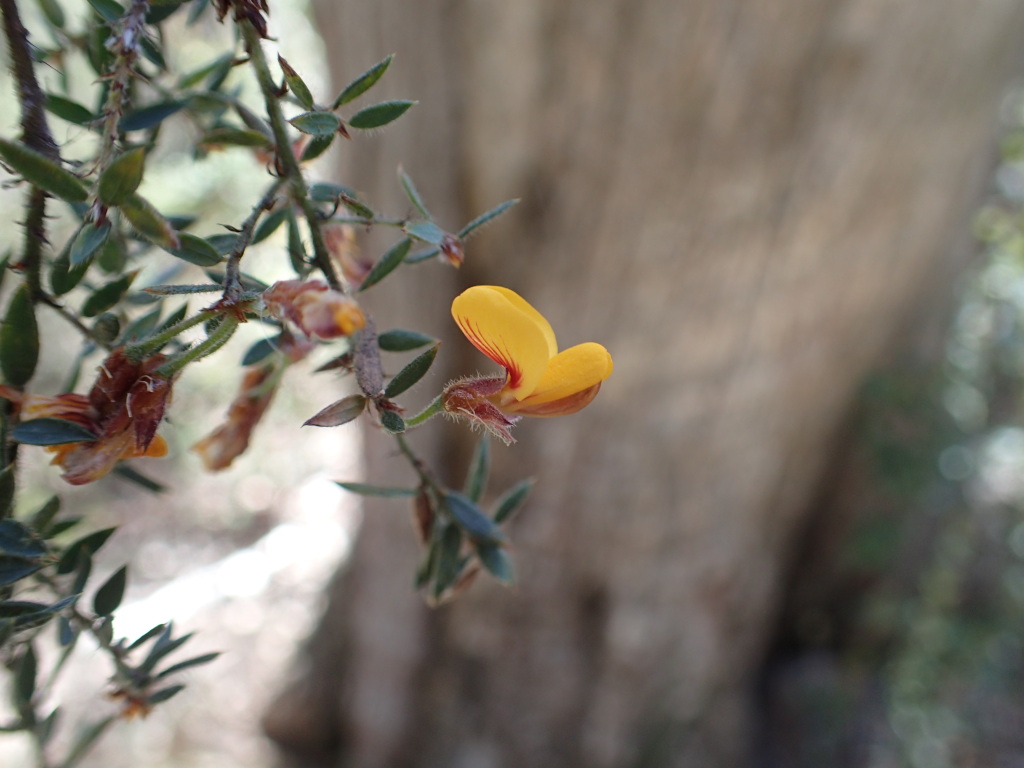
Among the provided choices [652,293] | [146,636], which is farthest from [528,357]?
[652,293]

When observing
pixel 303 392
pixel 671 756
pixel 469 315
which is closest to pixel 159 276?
pixel 469 315

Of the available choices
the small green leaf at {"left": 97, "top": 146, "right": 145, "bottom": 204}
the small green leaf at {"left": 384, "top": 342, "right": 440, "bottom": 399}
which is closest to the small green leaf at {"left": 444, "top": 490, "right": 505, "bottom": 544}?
the small green leaf at {"left": 384, "top": 342, "right": 440, "bottom": 399}

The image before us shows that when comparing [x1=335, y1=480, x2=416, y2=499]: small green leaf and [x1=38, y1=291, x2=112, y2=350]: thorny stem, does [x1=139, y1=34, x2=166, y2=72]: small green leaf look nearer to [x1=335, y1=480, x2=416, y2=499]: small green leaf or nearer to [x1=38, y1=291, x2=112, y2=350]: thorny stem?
[x1=38, y1=291, x2=112, y2=350]: thorny stem

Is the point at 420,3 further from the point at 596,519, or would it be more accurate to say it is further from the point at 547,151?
the point at 596,519

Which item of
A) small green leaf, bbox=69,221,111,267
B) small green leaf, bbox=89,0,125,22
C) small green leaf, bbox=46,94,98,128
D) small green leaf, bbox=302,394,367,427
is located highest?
small green leaf, bbox=89,0,125,22

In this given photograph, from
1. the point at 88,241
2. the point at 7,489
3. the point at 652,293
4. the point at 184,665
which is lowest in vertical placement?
the point at 652,293

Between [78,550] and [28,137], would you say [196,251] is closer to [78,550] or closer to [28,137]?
[28,137]
